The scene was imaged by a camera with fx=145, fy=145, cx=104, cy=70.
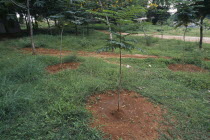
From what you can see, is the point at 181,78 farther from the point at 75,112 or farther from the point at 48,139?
the point at 48,139

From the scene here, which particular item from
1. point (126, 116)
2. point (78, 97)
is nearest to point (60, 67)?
point (78, 97)

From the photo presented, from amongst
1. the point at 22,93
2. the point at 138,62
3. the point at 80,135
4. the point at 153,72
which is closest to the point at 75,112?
the point at 80,135

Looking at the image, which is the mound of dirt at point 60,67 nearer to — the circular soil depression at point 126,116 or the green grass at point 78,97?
the green grass at point 78,97

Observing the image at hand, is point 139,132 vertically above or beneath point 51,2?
beneath

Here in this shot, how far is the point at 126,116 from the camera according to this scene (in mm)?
3014

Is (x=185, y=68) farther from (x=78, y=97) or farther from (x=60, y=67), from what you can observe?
(x=60, y=67)

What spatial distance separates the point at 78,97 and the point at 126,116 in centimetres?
122

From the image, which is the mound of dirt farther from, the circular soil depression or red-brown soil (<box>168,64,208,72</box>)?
red-brown soil (<box>168,64,208,72</box>)

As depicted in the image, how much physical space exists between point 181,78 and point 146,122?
2900 mm

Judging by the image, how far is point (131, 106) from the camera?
3369 millimetres

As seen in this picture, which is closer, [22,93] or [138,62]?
[22,93]

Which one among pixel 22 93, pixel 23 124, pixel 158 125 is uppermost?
pixel 22 93

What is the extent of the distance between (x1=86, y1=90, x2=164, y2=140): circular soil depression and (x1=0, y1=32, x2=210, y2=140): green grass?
0.18m

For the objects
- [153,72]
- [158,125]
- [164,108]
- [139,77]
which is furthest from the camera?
[153,72]
